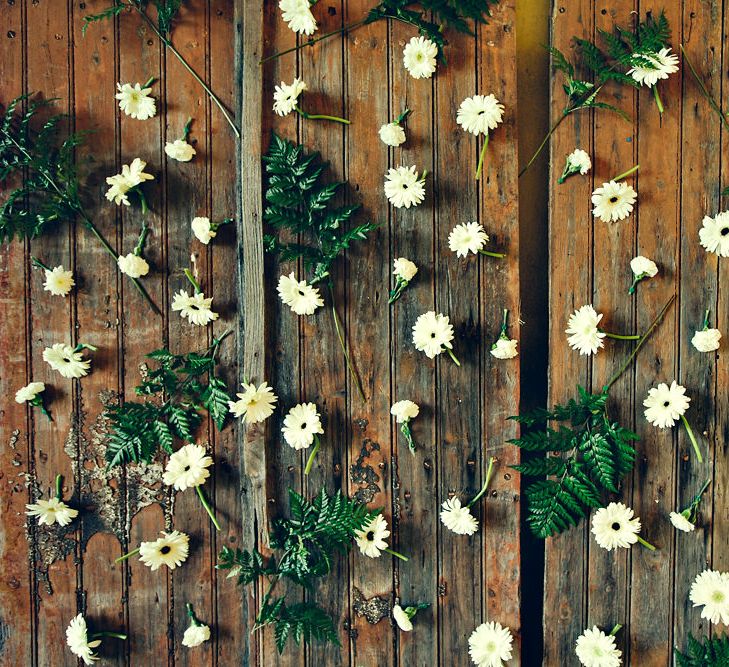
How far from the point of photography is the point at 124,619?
2016 mm

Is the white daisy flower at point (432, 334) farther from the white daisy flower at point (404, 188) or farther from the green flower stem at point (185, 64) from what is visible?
the green flower stem at point (185, 64)

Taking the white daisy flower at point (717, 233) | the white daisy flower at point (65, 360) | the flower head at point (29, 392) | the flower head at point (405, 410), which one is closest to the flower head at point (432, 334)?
the flower head at point (405, 410)

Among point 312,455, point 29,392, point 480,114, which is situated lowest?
point 312,455

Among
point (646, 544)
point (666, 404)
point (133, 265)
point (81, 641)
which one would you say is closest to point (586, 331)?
point (666, 404)

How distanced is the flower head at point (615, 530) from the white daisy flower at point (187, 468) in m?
1.42

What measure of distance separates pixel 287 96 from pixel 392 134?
0.39m

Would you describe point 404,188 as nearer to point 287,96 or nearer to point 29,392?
point 287,96

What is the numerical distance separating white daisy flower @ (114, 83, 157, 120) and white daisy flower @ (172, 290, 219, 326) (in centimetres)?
66

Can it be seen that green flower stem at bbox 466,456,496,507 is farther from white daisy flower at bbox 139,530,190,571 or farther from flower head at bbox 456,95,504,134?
→ flower head at bbox 456,95,504,134

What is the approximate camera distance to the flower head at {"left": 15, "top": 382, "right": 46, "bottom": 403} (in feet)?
6.38

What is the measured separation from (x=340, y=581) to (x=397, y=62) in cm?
192

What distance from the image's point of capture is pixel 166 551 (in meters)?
1.97

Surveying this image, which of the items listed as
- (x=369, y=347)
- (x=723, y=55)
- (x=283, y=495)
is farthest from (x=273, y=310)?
(x=723, y=55)

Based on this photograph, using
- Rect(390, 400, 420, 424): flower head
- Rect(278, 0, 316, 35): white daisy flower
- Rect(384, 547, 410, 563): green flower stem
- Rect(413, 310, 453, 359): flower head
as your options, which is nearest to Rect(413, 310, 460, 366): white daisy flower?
Rect(413, 310, 453, 359): flower head
